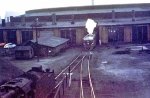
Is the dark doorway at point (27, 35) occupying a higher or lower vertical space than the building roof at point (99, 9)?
lower

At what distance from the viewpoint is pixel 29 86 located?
521 inches

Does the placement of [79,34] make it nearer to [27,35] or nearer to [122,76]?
[27,35]

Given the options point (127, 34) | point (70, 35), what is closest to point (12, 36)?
point (70, 35)

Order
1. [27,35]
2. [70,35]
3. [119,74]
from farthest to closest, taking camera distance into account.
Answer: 1. [27,35]
2. [70,35]
3. [119,74]

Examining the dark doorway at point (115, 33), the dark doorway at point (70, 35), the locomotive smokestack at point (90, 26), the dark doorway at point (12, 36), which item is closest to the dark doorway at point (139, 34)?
the dark doorway at point (115, 33)

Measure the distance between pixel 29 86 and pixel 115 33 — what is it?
3733 centimetres

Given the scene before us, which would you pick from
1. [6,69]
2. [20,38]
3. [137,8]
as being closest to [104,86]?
[6,69]

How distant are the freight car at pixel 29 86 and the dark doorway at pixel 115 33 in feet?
107

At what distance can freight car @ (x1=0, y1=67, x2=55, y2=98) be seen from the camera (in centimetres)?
1158

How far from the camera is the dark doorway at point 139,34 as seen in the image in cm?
4853

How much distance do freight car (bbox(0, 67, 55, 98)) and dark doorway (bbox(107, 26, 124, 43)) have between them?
107 feet

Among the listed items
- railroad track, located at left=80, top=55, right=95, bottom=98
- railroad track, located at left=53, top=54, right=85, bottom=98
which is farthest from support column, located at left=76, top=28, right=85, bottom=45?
railroad track, located at left=80, top=55, right=95, bottom=98

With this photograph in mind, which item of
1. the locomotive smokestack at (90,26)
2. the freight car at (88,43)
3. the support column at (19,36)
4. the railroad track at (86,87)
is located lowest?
the railroad track at (86,87)

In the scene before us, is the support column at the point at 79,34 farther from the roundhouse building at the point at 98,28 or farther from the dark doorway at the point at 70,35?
the dark doorway at the point at 70,35
